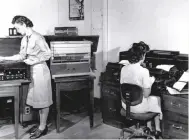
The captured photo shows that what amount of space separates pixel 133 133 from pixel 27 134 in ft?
5.28

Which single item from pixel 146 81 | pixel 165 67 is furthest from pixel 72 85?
pixel 165 67

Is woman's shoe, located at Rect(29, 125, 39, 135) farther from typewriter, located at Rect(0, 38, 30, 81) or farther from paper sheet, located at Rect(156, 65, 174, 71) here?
paper sheet, located at Rect(156, 65, 174, 71)

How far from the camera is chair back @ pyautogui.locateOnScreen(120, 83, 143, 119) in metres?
3.34

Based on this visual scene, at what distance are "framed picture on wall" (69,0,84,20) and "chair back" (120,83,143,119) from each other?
2375 mm

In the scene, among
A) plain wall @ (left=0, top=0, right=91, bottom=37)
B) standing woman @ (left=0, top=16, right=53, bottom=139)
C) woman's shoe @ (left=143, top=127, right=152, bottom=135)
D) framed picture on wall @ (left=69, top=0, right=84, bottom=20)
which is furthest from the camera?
framed picture on wall @ (left=69, top=0, right=84, bottom=20)

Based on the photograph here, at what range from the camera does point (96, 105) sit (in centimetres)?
559

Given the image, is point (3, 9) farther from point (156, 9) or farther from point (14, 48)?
point (156, 9)

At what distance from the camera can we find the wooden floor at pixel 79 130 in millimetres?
4101

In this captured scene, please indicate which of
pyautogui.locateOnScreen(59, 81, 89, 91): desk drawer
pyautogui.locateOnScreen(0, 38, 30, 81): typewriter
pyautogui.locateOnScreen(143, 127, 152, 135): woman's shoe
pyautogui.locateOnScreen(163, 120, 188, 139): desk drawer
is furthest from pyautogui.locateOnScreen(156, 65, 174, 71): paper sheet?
pyautogui.locateOnScreen(0, 38, 30, 81): typewriter

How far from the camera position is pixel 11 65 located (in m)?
4.44

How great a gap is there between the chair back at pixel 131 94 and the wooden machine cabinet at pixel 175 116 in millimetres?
462

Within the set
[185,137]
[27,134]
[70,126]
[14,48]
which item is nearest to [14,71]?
[14,48]

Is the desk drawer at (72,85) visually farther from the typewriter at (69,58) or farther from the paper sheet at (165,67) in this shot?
the paper sheet at (165,67)

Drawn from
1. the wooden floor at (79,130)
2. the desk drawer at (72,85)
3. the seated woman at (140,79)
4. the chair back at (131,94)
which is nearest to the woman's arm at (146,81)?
the seated woman at (140,79)
